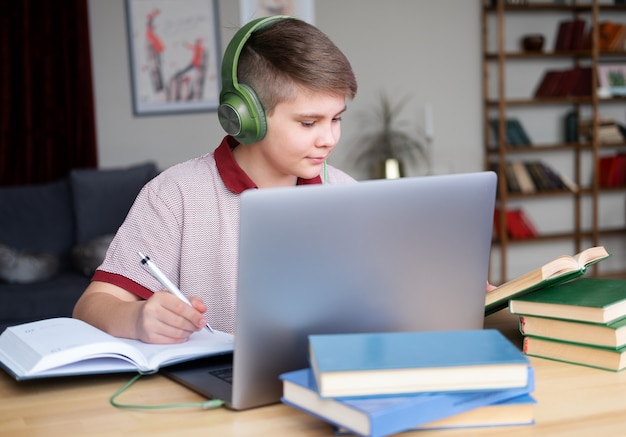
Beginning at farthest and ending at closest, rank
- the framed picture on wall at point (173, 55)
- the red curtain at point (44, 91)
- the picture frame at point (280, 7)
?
the picture frame at point (280, 7) → the framed picture on wall at point (173, 55) → the red curtain at point (44, 91)

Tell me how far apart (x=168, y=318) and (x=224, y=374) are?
0.13 metres

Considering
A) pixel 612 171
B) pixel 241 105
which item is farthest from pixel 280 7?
pixel 241 105

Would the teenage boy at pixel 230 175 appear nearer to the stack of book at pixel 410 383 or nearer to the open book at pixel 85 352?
the open book at pixel 85 352

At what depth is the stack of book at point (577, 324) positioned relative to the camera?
1.07 metres

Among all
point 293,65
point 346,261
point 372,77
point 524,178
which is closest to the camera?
Result: point 346,261

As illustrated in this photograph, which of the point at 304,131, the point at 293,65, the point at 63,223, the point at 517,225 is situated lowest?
the point at 517,225

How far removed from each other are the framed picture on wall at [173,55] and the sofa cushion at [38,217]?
829 mm

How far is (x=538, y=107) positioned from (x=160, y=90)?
2.55m

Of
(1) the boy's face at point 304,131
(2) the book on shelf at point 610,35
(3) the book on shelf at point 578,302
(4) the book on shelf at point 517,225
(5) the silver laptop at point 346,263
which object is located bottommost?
(4) the book on shelf at point 517,225

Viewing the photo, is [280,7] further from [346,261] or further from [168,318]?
[346,261]

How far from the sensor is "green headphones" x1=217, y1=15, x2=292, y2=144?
4.62ft

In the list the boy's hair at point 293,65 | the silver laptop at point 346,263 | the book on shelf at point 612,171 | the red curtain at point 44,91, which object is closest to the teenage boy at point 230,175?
the boy's hair at point 293,65

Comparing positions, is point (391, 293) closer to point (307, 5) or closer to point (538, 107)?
point (307, 5)

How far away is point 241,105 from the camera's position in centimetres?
142
